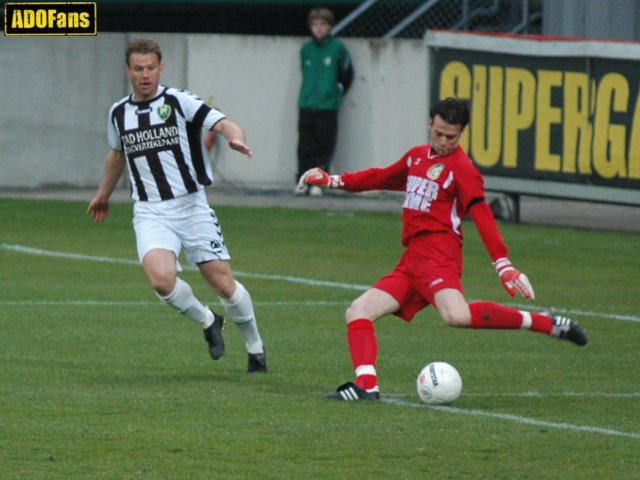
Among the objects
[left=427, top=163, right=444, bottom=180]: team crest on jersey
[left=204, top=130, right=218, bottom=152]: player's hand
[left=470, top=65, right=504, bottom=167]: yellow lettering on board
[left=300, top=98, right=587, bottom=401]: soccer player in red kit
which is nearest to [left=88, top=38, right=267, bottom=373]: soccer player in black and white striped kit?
[left=300, top=98, right=587, bottom=401]: soccer player in red kit

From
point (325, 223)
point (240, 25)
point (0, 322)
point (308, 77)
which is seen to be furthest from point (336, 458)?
point (240, 25)

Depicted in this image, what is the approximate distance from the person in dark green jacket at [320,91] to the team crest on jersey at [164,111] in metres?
11.6

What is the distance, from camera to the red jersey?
924cm

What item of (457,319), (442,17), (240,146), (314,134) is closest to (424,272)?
(457,319)

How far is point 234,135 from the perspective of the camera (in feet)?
31.7

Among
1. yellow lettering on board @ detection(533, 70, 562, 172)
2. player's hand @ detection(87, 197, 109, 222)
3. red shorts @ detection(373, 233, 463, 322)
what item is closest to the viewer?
red shorts @ detection(373, 233, 463, 322)

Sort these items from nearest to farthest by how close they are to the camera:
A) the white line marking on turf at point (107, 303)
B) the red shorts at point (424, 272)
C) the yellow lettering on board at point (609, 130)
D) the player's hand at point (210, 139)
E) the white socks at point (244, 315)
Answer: the red shorts at point (424, 272), the white socks at point (244, 315), the white line marking on turf at point (107, 303), the yellow lettering on board at point (609, 130), the player's hand at point (210, 139)

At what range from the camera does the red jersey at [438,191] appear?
364 inches

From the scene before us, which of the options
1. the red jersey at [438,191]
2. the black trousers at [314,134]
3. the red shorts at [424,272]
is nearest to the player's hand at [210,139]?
the black trousers at [314,134]

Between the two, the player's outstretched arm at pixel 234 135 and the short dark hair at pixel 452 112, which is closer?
the short dark hair at pixel 452 112

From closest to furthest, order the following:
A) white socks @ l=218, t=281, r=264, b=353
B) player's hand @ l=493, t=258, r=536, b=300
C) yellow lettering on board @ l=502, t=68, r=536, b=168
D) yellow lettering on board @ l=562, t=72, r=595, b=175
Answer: player's hand @ l=493, t=258, r=536, b=300, white socks @ l=218, t=281, r=264, b=353, yellow lettering on board @ l=562, t=72, r=595, b=175, yellow lettering on board @ l=502, t=68, r=536, b=168

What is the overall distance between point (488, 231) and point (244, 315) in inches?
70.6

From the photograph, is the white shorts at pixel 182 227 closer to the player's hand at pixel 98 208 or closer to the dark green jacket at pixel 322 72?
the player's hand at pixel 98 208

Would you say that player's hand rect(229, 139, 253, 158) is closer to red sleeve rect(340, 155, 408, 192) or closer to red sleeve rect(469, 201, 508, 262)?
red sleeve rect(340, 155, 408, 192)
